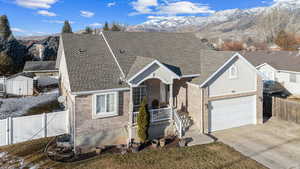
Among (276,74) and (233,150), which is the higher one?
(276,74)

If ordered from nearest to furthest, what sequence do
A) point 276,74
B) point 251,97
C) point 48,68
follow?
point 251,97, point 276,74, point 48,68

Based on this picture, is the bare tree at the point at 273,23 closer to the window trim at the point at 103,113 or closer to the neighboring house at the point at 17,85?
the neighboring house at the point at 17,85

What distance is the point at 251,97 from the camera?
16844 mm

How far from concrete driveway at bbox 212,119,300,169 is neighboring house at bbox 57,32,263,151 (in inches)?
44.9

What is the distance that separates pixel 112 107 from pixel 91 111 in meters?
1.32

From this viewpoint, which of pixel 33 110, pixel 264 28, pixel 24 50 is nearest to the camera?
pixel 33 110

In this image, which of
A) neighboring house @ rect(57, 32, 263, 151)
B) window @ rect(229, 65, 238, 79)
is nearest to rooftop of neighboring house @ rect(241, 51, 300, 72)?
neighboring house @ rect(57, 32, 263, 151)

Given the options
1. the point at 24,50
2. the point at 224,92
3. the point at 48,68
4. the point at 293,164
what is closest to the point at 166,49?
the point at 224,92

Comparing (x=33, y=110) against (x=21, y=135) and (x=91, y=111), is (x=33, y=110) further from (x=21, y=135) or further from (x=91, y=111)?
(x=91, y=111)

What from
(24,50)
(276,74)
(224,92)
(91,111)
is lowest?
(91,111)

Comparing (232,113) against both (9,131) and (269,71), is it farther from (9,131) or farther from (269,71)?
(269,71)

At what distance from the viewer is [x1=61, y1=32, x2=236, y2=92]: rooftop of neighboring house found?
43.9 feet

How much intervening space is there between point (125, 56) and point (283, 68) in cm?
2476

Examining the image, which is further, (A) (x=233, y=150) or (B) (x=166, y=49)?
(B) (x=166, y=49)
